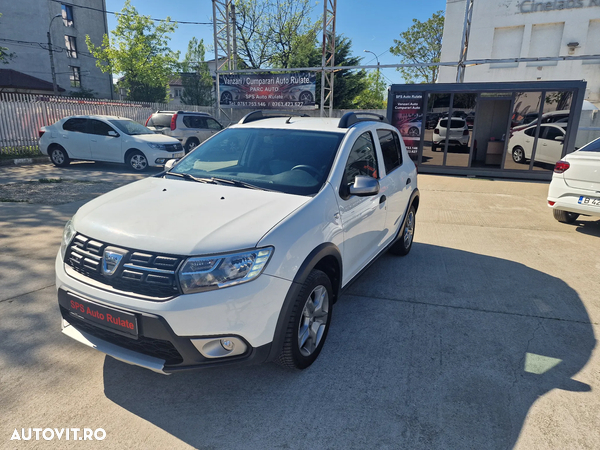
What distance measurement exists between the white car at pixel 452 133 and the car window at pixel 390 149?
957 centimetres

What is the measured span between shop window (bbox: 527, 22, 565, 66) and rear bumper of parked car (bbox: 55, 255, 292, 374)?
28.0 metres

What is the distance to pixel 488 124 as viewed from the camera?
543 inches

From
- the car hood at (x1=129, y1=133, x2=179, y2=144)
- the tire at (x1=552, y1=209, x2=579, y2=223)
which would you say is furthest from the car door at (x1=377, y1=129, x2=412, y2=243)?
the car hood at (x1=129, y1=133, x2=179, y2=144)

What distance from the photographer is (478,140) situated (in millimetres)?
14047

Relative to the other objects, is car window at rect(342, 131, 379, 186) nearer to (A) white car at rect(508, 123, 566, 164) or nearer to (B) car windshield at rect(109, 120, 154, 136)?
(B) car windshield at rect(109, 120, 154, 136)

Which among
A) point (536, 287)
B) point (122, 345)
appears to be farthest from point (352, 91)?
point (122, 345)

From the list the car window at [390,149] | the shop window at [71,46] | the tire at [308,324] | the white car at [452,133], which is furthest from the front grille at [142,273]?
the shop window at [71,46]

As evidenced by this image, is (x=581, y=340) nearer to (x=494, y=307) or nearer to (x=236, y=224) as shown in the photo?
(x=494, y=307)

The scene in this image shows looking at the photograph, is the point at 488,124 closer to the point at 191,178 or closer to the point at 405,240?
the point at 405,240

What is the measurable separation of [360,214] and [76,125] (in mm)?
11806

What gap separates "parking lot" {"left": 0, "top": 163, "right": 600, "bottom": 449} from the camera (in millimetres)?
2332

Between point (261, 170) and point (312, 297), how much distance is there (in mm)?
1189

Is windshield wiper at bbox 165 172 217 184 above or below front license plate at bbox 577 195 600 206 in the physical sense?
above

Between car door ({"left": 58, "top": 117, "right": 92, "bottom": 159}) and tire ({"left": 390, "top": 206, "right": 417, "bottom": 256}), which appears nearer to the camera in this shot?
tire ({"left": 390, "top": 206, "right": 417, "bottom": 256})
